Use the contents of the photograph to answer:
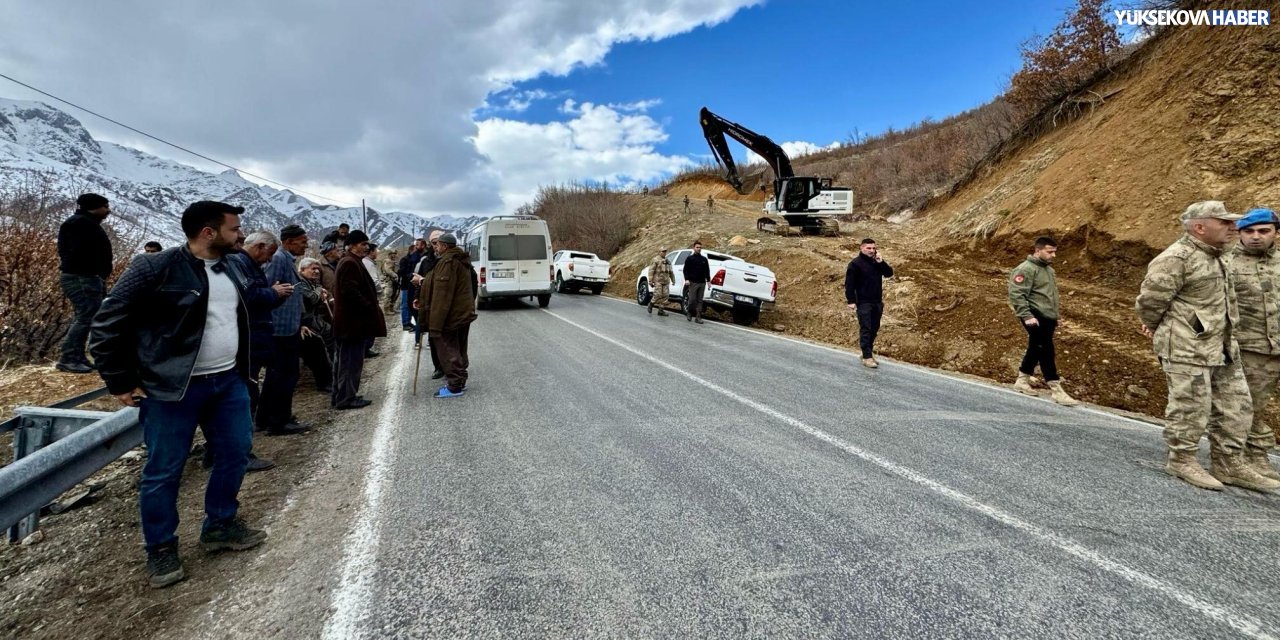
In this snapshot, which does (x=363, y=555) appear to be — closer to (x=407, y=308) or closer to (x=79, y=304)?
(x=79, y=304)

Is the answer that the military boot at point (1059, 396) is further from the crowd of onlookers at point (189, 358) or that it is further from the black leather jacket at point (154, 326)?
the black leather jacket at point (154, 326)

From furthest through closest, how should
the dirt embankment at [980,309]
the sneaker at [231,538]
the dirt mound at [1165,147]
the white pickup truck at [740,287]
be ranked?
the white pickup truck at [740,287]
the dirt mound at [1165,147]
the dirt embankment at [980,309]
the sneaker at [231,538]

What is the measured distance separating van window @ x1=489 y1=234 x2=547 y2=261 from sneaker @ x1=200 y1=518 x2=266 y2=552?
473 inches

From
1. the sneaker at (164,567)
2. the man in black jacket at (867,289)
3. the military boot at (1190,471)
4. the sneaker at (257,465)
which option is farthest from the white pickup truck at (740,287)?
the sneaker at (164,567)

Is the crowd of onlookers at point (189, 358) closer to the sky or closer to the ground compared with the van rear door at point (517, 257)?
closer to the ground

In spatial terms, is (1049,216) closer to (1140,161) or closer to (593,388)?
(1140,161)

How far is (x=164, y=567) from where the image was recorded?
2.57m

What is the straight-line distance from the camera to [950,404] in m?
5.71

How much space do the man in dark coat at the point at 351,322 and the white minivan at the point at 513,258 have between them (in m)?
8.78

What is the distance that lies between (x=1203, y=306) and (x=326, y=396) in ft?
26.4

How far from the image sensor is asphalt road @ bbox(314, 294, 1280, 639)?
2.25 meters

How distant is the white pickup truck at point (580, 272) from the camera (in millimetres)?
20312

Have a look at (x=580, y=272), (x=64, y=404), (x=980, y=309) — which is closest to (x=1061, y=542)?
(x=64, y=404)

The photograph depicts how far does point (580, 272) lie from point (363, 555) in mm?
17823
